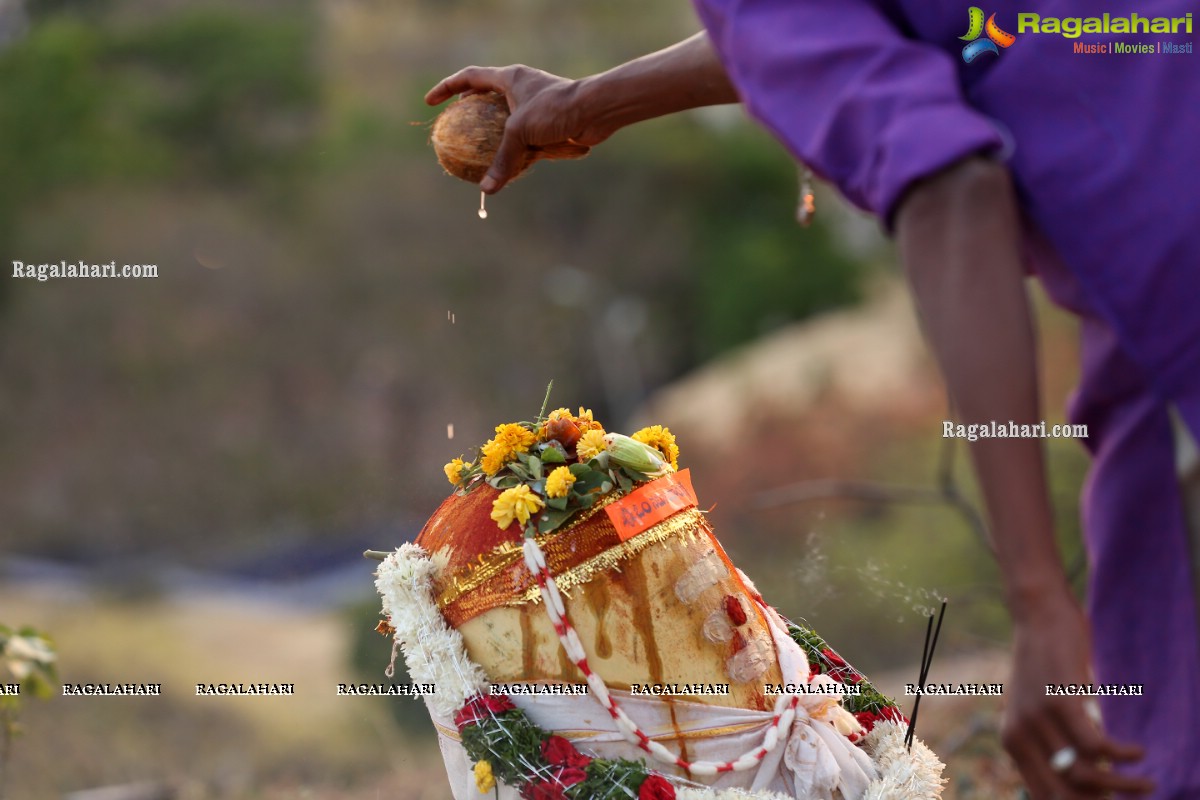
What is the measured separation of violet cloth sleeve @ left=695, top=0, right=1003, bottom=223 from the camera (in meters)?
1.68

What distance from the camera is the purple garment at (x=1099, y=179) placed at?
66.2 inches

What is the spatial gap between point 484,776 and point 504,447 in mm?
796

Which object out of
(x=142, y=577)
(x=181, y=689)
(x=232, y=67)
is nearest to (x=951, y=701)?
(x=181, y=689)

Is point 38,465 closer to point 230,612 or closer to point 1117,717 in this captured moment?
point 230,612

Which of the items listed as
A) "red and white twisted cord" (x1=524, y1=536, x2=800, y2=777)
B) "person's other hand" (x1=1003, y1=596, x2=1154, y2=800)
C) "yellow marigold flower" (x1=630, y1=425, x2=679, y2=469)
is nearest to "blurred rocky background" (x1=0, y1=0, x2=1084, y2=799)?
"yellow marigold flower" (x1=630, y1=425, x2=679, y2=469)

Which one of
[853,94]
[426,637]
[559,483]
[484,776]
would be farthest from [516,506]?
[853,94]

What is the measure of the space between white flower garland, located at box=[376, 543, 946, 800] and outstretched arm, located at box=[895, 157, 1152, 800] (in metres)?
1.37

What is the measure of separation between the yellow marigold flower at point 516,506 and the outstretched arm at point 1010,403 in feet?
4.95

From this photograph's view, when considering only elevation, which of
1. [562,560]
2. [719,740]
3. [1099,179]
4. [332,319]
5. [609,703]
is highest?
[332,319]

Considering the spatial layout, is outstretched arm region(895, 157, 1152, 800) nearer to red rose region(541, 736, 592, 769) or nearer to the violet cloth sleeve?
the violet cloth sleeve

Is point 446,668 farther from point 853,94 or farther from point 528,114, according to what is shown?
point 853,94

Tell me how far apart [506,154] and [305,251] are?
44589 mm

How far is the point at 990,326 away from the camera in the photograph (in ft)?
5.50

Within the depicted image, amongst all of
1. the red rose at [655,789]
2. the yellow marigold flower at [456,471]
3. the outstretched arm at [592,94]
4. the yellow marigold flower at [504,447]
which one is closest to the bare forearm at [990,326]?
the outstretched arm at [592,94]
